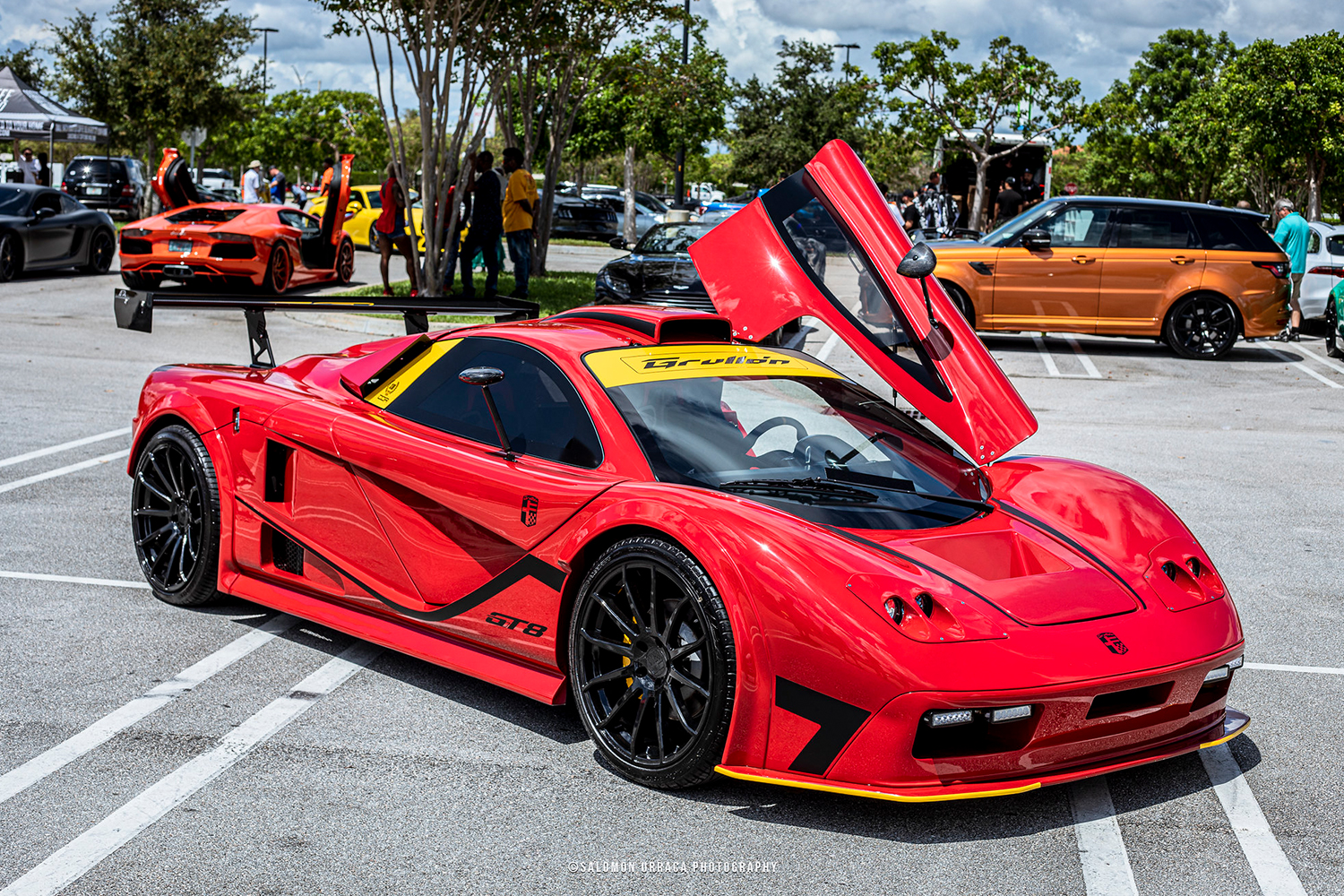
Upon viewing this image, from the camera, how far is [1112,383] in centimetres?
1395

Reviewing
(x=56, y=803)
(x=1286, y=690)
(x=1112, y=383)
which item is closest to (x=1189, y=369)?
(x=1112, y=383)

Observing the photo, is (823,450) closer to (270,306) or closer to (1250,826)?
(1250,826)

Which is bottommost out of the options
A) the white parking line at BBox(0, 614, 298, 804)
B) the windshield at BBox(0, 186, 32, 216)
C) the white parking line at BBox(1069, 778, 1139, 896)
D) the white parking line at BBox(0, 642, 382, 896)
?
the white parking line at BBox(0, 614, 298, 804)

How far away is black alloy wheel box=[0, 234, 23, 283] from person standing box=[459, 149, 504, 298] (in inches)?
267

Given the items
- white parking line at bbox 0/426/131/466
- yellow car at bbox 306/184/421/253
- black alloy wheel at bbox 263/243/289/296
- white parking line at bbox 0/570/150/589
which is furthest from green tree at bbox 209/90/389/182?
white parking line at bbox 0/570/150/589

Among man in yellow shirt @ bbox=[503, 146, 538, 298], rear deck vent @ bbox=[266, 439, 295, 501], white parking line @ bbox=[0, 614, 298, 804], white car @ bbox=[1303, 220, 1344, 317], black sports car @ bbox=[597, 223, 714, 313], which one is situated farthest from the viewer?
→ white car @ bbox=[1303, 220, 1344, 317]

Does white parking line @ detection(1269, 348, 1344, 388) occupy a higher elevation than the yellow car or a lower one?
lower

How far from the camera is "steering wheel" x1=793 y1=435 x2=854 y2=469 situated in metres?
4.51

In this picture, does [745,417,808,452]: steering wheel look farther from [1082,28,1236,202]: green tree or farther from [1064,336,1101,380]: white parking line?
[1082,28,1236,202]: green tree

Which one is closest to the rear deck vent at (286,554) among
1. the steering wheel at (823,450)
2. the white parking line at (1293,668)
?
the steering wheel at (823,450)

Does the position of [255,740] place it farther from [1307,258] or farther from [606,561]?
[1307,258]

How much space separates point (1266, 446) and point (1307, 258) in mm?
9596

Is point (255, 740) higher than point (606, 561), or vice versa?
point (606, 561)

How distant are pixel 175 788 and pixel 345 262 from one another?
17254 millimetres
